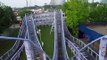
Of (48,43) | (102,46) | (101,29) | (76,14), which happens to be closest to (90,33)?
(101,29)

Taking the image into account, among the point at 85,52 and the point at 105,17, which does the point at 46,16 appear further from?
the point at 85,52

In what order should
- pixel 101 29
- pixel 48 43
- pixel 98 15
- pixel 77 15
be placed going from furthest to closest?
pixel 98 15 < pixel 77 15 < pixel 48 43 < pixel 101 29

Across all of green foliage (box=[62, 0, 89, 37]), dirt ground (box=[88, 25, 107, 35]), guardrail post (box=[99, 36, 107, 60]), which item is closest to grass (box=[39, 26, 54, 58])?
green foliage (box=[62, 0, 89, 37])

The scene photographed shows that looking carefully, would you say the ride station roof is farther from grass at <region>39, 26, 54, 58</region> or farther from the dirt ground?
grass at <region>39, 26, 54, 58</region>

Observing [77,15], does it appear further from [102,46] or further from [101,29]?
[102,46]

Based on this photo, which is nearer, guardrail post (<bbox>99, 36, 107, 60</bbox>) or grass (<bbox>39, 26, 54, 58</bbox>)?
guardrail post (<bbox>99, 36, 107, 60</bbox>)

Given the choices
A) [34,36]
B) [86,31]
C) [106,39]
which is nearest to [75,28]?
[86,31]

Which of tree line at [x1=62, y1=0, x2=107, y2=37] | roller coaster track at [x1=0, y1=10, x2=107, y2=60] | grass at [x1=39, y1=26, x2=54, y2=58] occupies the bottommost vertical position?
grass at [x1=39, y1=26, x2=54, y2=58]

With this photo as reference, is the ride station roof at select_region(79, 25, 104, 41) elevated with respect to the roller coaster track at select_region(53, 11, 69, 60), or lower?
elevated
